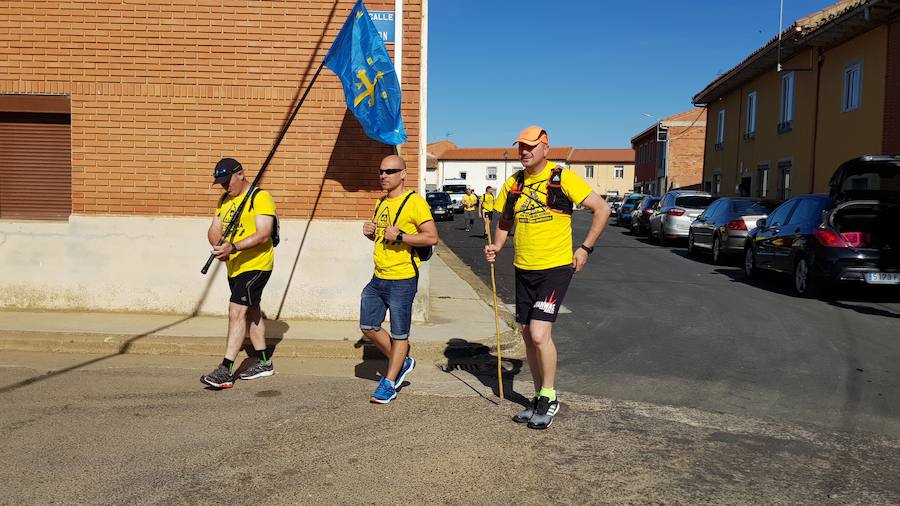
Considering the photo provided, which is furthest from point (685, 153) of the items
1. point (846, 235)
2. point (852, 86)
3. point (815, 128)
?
point (846, 235)

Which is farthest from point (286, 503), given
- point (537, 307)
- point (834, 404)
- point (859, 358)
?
point (859, 358)

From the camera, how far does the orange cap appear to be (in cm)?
499

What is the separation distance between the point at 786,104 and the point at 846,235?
A: 1511 centimetres

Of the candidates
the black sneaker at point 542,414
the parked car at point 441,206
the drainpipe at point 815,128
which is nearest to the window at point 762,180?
the drainpipe at point 815,128

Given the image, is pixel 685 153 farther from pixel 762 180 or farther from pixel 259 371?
pixel 259 371

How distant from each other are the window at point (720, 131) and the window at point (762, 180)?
516cm

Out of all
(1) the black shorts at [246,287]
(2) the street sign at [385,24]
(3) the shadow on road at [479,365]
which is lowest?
(3) the shadow on road at [479,365]

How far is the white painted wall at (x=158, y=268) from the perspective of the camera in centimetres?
870

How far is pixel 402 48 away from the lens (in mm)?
8594

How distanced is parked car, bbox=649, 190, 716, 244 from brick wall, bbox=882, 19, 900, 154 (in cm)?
505

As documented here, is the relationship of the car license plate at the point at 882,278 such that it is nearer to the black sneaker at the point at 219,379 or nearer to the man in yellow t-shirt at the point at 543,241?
the man in yellow t-shirt at the point at 543,241

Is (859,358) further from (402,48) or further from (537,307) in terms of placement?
(402,48)

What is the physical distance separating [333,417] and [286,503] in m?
1.49

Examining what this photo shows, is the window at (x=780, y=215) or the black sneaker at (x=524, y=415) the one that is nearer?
the black sneaker at (x=524, y=415)
